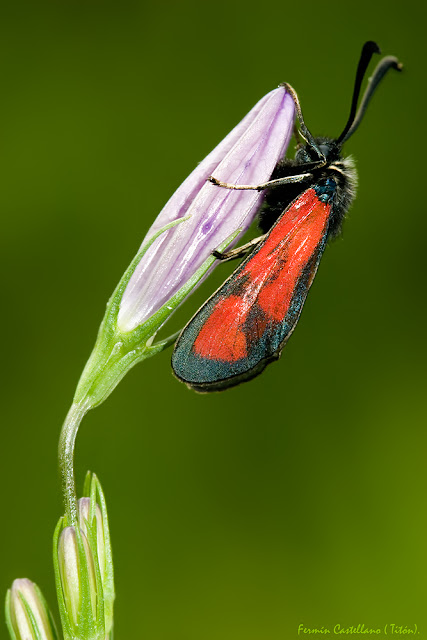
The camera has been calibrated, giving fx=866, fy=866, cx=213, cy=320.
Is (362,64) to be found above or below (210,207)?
above

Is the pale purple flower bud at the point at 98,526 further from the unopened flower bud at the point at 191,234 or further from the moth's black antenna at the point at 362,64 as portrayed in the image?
the moth's black antenna at the point at 362,64

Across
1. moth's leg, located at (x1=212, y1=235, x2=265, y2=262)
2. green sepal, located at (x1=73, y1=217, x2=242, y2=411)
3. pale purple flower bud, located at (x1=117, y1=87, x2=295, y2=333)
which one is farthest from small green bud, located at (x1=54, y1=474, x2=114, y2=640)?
moth's leg, located at (x1=212, y1=235, x2=265, y2=262)

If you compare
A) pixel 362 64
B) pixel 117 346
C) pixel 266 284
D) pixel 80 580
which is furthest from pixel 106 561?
pixel 362 64

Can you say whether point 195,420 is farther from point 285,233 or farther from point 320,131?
point 285,233

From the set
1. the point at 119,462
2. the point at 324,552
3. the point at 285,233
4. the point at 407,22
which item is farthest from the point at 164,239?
the point at 407,22

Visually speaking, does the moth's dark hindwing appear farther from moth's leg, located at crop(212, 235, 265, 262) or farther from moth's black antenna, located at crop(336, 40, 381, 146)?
moth's black antenna, located at crop(336, 40, 381, 146)

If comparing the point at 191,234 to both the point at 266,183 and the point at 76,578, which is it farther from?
the point at 76,578
